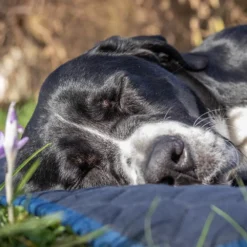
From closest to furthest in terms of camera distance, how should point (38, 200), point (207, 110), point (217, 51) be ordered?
point (38, 200) < point (207, 110) < point (217, 51)

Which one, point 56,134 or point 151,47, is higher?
point 151,47

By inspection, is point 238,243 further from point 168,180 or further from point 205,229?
point 168,180

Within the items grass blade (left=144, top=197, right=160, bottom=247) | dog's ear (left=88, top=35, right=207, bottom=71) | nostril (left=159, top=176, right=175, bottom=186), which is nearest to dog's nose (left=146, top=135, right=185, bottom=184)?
nostril (left=159, top=176, right=175, bottom=186)

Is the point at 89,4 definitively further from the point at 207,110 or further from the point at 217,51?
the point at 207,110

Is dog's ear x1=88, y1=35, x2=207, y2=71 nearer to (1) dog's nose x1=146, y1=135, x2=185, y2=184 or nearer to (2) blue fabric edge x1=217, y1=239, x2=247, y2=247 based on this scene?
(1) dog's nose x1=146, y1=135, x2=185, y2=184

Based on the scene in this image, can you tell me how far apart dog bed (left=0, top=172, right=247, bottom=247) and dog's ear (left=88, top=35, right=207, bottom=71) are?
1137 millimetres

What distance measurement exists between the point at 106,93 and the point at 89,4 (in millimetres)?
4595

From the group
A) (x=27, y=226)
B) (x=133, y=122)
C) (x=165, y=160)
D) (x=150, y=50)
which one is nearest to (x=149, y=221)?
(x=27, y=226)

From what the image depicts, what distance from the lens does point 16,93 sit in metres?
7.34

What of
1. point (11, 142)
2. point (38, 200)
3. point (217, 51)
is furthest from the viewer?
point (217, 51)

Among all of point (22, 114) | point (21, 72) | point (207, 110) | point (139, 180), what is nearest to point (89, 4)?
point (21, 72)

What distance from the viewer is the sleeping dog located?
7.76 feet

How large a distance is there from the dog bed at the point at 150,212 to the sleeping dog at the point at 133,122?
311 millimetres


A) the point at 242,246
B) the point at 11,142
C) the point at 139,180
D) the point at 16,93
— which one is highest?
the point at 11,142
